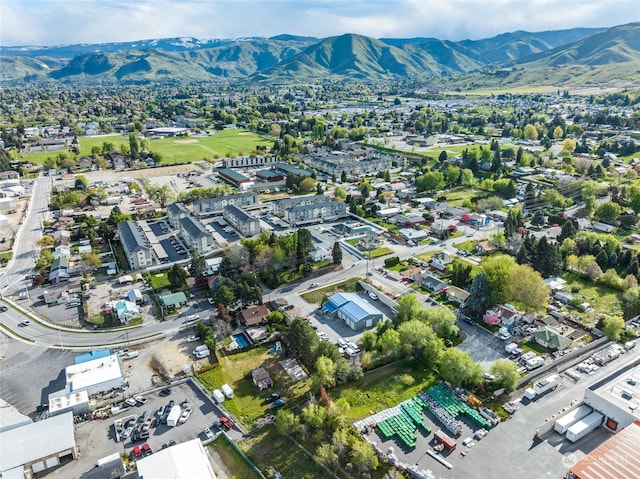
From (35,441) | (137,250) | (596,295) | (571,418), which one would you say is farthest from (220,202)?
(571,418)

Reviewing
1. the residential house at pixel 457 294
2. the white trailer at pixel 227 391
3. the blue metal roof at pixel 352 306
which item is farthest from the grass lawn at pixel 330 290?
the white trailer at pixel 227 391

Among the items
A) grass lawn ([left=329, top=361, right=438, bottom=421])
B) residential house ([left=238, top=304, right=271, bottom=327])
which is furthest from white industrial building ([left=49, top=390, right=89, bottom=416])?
grass lawn ([left=329, top=361, right=438, bottom=421])

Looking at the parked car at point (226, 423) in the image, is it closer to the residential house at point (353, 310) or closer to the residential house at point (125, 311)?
the residential house at point (353, 310)

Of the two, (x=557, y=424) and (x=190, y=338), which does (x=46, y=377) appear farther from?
(x=557, y=424)

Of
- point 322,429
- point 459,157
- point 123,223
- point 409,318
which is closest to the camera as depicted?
point 322,429

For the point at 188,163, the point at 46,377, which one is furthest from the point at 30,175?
the point at 46,377

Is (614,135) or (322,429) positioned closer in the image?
(322,429)

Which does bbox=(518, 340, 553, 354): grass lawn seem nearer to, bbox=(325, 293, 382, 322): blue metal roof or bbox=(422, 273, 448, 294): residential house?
bbox=(422, 273, 448, 294): residential house
